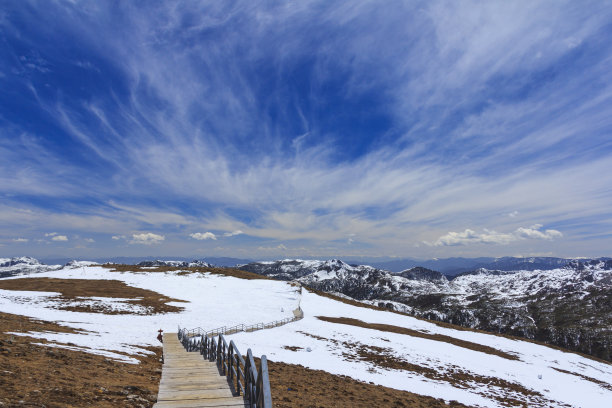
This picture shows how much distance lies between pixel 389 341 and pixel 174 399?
3118 centimetres

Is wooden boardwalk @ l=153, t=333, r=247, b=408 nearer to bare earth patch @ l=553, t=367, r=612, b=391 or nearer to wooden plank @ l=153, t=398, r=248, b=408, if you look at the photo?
wooden plank @ l=153, t=398, r=248, b=408

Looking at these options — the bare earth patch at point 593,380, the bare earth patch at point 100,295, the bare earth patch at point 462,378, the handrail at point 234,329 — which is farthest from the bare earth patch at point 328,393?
the bare earth patch at point 593,380

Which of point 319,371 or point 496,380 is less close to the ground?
point 319,371

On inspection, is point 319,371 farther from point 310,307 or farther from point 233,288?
point 233,288

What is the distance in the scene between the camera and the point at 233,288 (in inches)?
2486

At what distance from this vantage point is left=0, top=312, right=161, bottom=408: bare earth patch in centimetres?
704

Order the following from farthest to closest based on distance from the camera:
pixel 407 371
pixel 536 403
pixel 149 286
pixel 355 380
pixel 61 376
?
pixel 149 286 < pixel 407 371 < pixel 536 403 < pixel 355 380 < pixel 61 376

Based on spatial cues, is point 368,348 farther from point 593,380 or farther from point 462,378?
point 593,380

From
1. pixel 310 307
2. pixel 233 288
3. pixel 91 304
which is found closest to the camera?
pixel 91 304

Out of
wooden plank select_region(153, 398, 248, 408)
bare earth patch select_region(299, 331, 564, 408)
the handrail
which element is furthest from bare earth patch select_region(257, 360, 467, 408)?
the handrail

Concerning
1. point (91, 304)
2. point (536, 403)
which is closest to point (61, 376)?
point (536, 403)

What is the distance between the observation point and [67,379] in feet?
29.2

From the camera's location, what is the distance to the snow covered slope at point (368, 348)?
19906 mm

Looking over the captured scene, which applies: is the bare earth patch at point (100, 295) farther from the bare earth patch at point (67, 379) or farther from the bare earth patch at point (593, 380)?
the bare earth patch at point (593, 380)
